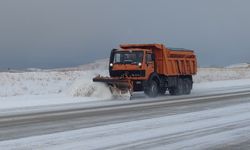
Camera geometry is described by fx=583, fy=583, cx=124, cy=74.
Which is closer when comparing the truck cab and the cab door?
the truck cab

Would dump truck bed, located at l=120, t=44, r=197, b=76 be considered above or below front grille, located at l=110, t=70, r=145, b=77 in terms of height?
above

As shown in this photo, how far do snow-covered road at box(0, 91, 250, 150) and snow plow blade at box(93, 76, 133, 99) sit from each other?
930 centimetres

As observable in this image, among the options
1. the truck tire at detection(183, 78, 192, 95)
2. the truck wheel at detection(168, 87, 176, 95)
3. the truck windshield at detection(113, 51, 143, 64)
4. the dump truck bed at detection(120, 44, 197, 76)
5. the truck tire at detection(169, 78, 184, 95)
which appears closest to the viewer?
the truck windshield at detection(113, 51, 143, 64)

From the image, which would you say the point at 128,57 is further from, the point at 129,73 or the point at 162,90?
the point at 162,90

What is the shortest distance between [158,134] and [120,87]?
14625 millimetres

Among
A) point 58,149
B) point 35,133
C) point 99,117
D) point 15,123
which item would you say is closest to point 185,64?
point 99,117

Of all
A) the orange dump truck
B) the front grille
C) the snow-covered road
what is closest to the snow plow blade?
the orange dump truck

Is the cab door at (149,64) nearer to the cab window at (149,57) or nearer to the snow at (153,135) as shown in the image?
the cab window at (149,57)

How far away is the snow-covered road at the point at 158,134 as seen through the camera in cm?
1185

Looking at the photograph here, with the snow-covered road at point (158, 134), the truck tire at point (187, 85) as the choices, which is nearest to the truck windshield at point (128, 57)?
the truck tire at point (187, 85)

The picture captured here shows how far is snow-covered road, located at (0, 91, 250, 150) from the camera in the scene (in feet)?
38.9

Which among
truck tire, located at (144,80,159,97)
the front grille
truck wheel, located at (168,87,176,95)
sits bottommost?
truck wheel, located at (168,87,176,95)

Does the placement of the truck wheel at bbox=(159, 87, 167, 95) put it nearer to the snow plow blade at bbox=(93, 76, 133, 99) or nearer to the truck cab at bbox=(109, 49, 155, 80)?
the truck cab at bbox=(109, 49, 155, 80)

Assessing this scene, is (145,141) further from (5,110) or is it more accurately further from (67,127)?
(5,110)
